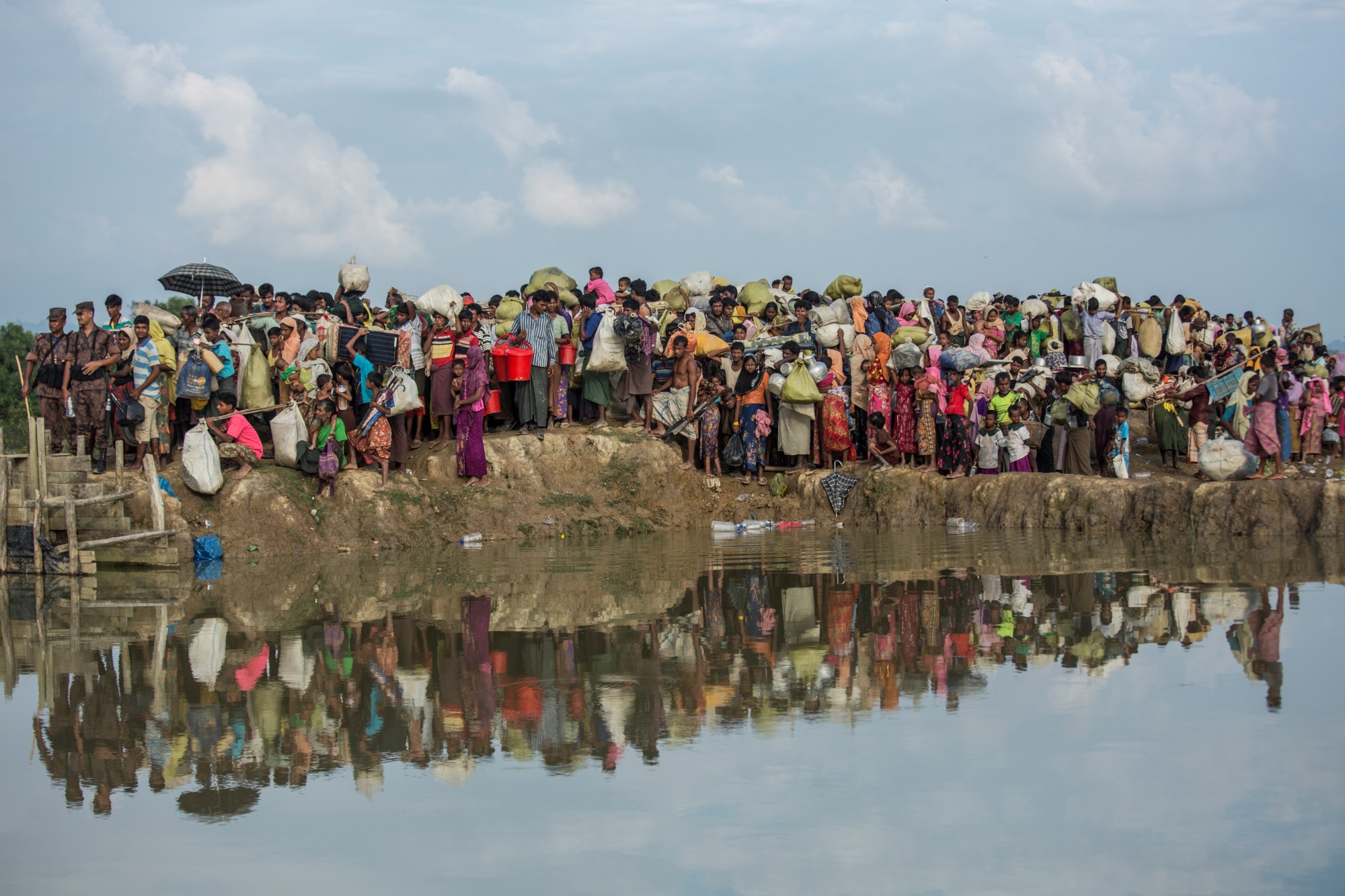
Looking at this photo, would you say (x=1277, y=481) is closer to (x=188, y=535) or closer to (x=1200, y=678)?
(x=1200, y=678)

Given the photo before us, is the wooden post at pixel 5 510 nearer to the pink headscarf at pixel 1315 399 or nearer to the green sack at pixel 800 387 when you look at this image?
the green sack at pixel 800 387

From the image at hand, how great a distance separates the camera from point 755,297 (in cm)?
2130

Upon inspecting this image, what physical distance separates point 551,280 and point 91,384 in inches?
275

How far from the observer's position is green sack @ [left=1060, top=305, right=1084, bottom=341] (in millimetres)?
20359

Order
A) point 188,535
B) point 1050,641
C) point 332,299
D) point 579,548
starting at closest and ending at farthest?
point 1050,641
point 188,535
point 579,548
point 332,299

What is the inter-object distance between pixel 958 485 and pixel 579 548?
501 cm

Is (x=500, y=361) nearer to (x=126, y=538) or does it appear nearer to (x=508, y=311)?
(x=508, y=311)

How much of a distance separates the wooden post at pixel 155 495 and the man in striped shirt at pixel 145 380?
1.12 m

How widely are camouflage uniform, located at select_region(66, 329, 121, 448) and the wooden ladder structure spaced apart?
773 mm

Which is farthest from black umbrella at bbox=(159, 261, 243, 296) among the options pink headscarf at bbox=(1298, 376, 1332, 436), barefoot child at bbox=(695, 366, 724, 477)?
pink headscarf at bbox=(1298, 376, 1332, 436)

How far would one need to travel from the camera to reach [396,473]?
15.9 meters

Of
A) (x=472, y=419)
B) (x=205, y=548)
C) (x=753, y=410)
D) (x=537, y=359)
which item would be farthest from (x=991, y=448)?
(x=205, y=548)

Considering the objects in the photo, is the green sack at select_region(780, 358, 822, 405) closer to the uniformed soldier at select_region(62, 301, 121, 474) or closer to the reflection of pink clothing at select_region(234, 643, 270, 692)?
the uniformed soldier at select_region(62, 301, 121, 474)

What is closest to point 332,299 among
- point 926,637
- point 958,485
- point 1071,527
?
point 958,485
